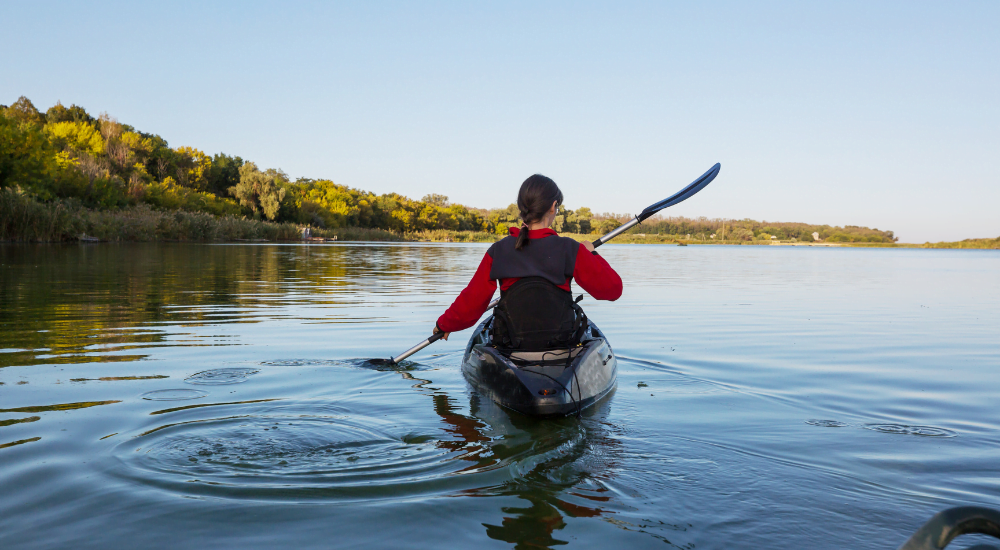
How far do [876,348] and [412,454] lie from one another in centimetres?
632

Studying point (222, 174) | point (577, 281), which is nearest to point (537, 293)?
point (577, 281)

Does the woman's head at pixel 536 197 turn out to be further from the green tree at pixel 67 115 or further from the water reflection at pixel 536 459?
the green tree at pixel 67 115

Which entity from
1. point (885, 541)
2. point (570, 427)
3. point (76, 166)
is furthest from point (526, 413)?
point (76, 166)

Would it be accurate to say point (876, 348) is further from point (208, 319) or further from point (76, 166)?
point (76, 166)

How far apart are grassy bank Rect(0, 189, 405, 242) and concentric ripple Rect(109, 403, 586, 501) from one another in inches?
1104

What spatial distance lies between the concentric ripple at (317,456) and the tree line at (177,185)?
821 cm

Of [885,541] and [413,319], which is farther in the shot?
[413,319]

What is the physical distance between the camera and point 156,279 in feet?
45.0

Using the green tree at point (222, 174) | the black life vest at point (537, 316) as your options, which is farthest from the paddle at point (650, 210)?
the green tree at point (222, 174)

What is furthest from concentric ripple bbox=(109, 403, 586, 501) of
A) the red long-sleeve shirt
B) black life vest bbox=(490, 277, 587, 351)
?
the red long-sleeve shirt

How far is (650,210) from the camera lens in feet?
22.3

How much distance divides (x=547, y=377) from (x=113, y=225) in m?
35.7

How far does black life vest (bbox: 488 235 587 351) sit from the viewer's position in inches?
165

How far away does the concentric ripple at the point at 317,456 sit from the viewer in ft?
9.70
